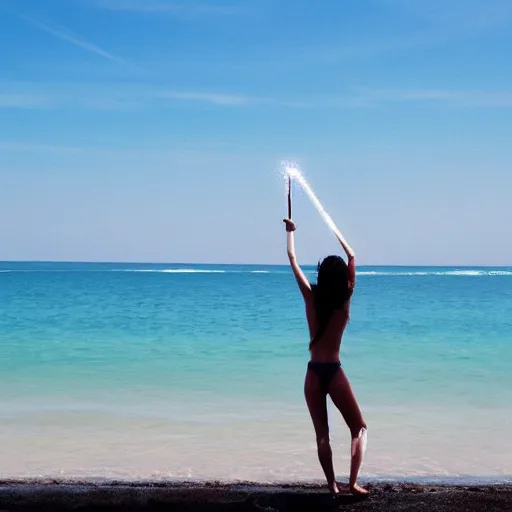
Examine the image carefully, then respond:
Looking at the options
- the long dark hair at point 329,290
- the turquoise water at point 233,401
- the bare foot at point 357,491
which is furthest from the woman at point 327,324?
the turquoise water at point 233,401

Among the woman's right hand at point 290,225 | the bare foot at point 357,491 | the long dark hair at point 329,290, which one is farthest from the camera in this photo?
the bare foot at point 357,491

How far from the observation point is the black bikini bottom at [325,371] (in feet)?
15.2

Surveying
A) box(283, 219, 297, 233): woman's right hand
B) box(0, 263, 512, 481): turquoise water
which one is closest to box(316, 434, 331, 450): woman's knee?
box(283, 219, 297, 233): woman's right hand

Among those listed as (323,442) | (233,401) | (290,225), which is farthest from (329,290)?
(233,401)

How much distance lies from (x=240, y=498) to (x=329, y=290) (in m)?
1.42

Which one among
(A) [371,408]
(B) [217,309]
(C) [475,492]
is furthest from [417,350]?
(B) [217,309]

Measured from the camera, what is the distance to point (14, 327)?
23.4m

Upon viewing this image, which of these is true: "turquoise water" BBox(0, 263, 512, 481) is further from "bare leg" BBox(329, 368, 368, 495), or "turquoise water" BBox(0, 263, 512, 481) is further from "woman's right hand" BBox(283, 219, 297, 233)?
"woman's right hand" BBox(283, 219, 297, 233)

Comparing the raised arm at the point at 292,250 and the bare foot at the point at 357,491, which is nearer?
the raised arm at the point at 292,250

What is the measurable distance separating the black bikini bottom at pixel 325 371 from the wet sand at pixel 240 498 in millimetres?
733

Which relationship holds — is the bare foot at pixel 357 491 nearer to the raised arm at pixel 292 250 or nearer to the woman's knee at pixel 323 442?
the woman's knee at pixel 323 442

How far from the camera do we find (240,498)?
4.95m

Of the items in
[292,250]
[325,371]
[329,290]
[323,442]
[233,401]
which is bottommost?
[233,401]

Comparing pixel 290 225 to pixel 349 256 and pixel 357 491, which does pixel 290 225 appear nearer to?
pixel 349 256
